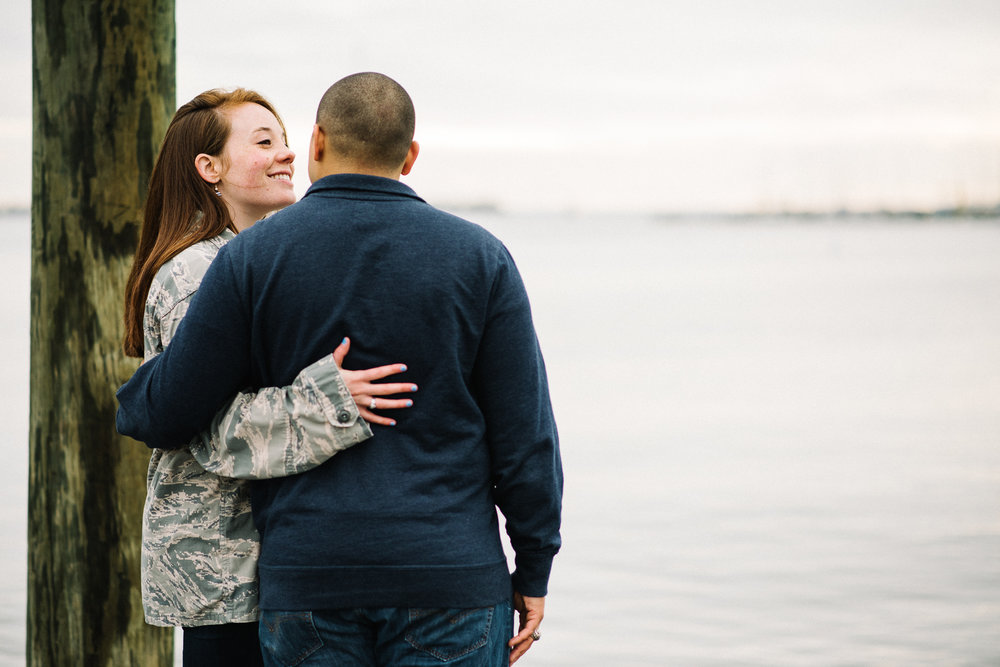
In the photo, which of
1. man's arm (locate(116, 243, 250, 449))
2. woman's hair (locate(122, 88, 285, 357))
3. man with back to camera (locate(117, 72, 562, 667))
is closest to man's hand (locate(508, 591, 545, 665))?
man with back to camera (locate(117, 72, 562, 667))

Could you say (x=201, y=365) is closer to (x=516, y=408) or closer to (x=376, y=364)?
(x=376, y=364)

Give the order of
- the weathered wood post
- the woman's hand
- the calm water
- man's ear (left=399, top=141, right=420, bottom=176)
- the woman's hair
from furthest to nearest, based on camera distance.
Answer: the calm water
the weathered wood post
the woman's hair
man's ear (left=399, top=141, right=420, bottom=176)
the woman's hand

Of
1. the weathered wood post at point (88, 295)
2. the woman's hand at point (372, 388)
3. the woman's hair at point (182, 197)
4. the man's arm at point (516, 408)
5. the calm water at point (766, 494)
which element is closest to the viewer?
the woman's hand at point (372, 388)

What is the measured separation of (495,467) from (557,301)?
27.3m

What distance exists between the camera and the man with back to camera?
1807 mm

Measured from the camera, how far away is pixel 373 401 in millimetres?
1784

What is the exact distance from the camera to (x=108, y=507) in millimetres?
2742

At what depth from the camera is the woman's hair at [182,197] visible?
85.1 inches

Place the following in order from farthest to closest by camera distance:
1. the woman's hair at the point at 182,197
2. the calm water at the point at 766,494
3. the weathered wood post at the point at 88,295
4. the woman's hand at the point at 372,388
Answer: the calm water at the point at 766,494 → the weathered wood post at the point at 88,295 → the woman's hair at the point at 182,197 → the woman's hand at the point at 372,388

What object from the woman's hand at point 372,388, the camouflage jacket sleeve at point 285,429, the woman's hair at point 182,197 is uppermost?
the woman's hair at point 182,197

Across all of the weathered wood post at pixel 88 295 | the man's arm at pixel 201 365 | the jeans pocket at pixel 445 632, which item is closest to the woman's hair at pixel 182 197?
the man's arm at pixel 201 365

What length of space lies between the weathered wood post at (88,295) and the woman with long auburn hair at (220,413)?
518 mm

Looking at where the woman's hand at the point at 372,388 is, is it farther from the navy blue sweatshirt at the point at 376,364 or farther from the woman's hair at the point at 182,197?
the woman's hair at the point at 182,197

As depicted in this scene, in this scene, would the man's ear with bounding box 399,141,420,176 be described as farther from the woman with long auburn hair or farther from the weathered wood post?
the weathered wood post
